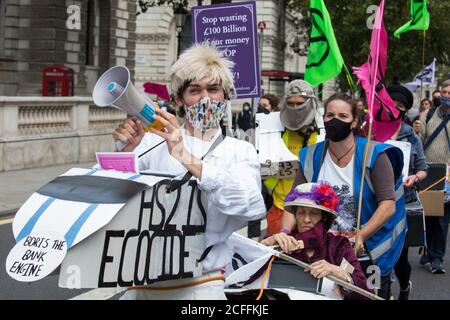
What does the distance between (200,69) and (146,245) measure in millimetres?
725

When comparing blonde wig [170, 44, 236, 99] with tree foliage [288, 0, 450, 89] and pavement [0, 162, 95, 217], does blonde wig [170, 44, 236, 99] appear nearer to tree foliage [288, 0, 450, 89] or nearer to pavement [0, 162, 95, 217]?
pavement [0, 162, 95, 217]

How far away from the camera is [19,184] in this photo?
15.6 m

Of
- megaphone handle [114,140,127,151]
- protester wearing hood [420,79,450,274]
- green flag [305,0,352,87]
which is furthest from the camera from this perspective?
protester wearing hood [420,79,450,274]

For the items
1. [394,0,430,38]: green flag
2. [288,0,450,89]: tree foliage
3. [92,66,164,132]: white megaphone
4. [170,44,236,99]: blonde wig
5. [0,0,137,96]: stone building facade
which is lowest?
[92,66,164,132]: white megaphone

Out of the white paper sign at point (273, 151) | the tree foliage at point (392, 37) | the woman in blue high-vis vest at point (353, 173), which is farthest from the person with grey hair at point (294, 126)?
the tree foliage at point (392, 37)

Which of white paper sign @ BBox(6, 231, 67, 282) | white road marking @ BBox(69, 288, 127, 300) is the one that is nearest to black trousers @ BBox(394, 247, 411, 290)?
white road marking @ BBox(69, 288, 127, 300)

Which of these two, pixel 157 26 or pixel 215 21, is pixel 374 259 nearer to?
pixel 215 21

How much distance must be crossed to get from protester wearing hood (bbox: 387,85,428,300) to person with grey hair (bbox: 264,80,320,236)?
64 centimetres

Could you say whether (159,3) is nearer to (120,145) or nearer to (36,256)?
(120,145)

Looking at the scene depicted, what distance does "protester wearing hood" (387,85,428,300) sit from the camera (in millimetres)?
6797

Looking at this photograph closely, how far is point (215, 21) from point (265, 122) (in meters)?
2.44

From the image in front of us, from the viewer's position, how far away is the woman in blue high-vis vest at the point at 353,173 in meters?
4.82

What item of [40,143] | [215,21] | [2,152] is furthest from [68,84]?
[215,21]
